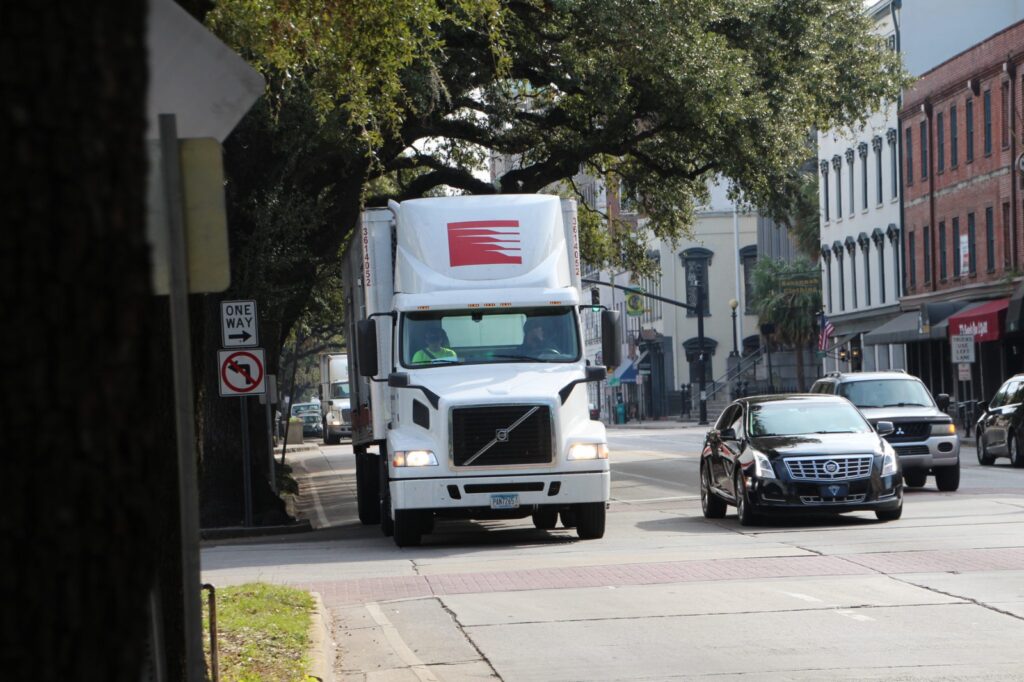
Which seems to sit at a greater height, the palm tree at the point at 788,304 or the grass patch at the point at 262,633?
the palm tree at the point at 788,304

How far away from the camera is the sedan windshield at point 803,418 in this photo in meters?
20.5

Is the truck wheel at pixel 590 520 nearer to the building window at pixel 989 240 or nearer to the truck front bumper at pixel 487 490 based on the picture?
the truck front bumper at pixel 487 490

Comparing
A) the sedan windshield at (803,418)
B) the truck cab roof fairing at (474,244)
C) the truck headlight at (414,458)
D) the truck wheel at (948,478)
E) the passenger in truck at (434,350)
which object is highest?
the truck cab roof fairing at (474,244)

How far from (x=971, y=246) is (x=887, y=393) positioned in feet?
99.1

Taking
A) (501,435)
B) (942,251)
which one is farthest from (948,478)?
(942,251)

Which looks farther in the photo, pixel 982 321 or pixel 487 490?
pixel 982 321

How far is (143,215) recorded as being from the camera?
8.52ft

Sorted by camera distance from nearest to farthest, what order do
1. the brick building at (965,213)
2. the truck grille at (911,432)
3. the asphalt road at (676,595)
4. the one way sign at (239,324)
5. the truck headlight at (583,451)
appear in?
the asphalt road at (676,595), the truck headlight at (583,451), the one way sign at (239,324), the truck grille at (911,432), the brick building at (965,213)

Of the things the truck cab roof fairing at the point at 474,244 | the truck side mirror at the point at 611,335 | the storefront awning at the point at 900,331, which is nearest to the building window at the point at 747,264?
the storefront awning at the point at 900,331

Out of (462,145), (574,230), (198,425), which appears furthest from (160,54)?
(462,145)

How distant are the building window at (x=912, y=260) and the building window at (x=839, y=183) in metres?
9.19

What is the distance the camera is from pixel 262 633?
10852 millimetres

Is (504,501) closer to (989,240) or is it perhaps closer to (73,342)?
(73,342)

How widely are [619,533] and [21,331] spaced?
1812 centimetres
